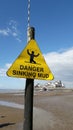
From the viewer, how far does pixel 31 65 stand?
5680 mm

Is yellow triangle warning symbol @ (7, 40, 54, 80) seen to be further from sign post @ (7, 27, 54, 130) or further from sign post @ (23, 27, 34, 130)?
sign post @ (23, 27, 34, 130)

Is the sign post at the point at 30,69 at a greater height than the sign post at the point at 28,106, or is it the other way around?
the sign post at the point at 30,69

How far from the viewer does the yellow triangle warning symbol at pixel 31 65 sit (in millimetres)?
5590

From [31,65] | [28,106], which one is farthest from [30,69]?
[28,106]

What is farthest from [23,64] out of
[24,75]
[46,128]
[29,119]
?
[46,128]

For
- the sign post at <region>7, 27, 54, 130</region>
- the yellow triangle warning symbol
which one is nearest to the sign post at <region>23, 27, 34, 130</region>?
the sign post at <region>7, 27, 54, 130</region>

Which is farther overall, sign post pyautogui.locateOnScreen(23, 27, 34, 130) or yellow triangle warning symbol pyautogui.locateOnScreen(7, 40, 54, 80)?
yellow triangle warning symbol pyautogui.locateOnScreen(7, 40, 54, 80)

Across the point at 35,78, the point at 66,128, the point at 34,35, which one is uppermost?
the point at 34,35

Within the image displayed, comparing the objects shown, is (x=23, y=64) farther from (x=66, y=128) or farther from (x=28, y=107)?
(x=66, y=128)

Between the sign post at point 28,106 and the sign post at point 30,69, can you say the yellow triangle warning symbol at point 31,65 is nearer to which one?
the sign post at point 30,69

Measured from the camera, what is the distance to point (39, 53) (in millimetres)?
5754

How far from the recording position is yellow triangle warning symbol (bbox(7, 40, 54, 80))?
5.59m

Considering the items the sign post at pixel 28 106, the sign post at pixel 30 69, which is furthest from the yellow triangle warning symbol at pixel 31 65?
the sign post at pixel 28 106

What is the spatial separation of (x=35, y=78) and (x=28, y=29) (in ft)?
2.96
